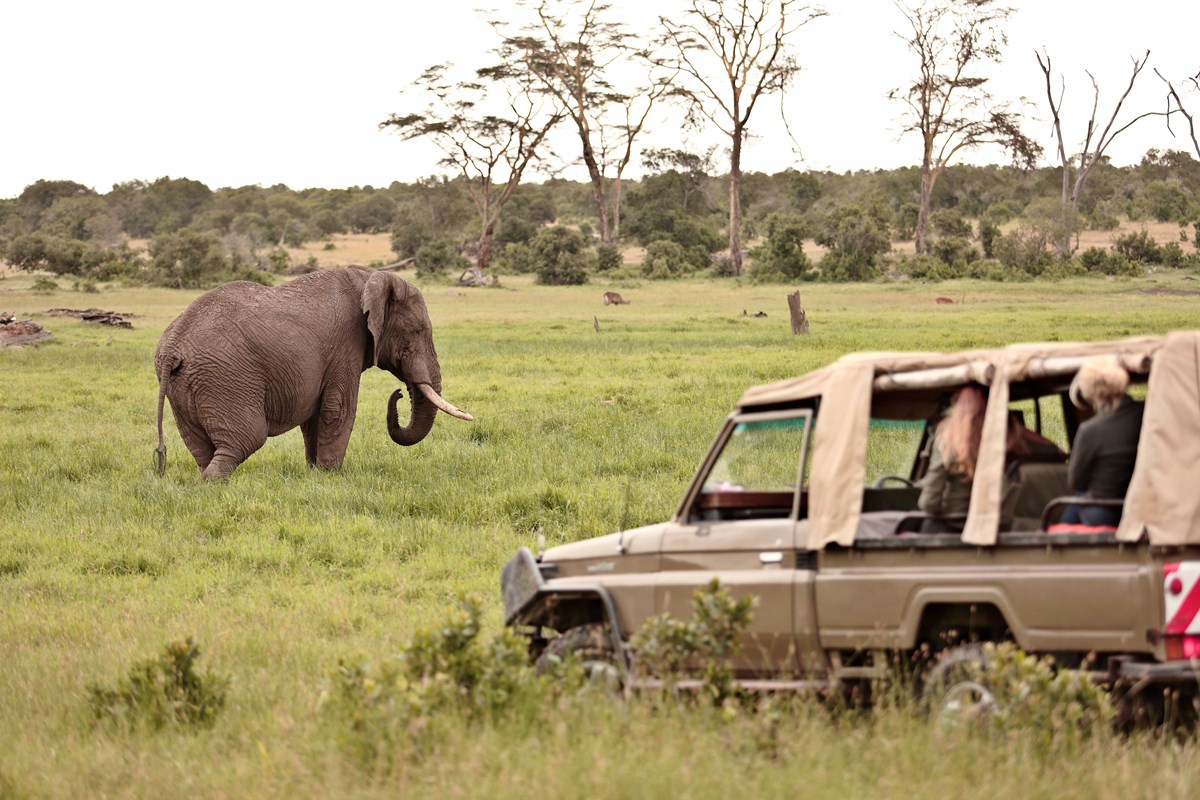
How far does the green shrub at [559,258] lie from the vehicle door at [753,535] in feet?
169

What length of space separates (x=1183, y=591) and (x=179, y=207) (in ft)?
324

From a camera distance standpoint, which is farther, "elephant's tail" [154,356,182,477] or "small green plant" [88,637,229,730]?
"elephant's tail" [154,356,182,477]

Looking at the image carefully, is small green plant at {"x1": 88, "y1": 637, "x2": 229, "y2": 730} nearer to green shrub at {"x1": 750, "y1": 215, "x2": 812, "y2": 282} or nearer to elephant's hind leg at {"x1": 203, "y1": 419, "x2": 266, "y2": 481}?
elephant's hind leg at {"x1": 203, "y1": 419, "x2": 266, "y2": 481}

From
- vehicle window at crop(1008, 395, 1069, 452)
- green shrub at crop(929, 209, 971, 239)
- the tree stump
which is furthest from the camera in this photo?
green shrub at crop(929, 209, 971, 239)

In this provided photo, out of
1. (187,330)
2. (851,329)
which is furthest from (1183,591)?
(851,329)

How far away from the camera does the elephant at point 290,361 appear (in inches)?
535

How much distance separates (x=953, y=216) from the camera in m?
64.8

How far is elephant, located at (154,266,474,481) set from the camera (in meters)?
13.6

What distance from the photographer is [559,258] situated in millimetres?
58438

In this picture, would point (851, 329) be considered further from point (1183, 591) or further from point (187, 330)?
point (1183, 591)

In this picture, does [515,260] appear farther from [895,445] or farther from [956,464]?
[956,464]

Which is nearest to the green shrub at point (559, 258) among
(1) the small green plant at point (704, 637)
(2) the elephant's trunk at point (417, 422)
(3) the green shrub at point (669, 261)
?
(3) the green shrub at point (669, 261)

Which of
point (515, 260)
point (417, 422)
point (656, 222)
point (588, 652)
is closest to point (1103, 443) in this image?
point (588, 652)

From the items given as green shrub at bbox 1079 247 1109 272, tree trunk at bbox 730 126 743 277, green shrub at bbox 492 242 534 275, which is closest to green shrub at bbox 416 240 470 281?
green shrub at bbox 492 242 534 275
